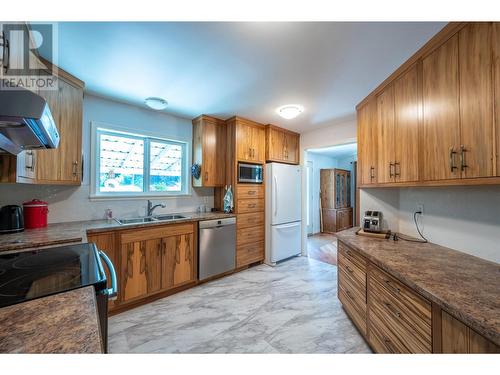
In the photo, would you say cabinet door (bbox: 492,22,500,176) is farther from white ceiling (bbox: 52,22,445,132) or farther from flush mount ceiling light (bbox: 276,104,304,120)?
flush mount ceiling light (bbox: 276,104,304,120)

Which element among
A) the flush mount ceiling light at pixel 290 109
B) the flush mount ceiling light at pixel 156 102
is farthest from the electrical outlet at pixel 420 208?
the flush mount ceiling light at pixel 156 102

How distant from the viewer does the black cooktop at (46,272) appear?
856 mm

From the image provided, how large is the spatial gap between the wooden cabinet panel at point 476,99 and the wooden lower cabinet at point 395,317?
783mm

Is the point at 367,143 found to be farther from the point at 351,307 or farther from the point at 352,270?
the point at 351,307

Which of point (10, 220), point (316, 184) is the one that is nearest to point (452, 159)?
point (10, 220)

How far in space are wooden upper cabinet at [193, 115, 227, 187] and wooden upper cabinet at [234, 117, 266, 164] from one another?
308 mm

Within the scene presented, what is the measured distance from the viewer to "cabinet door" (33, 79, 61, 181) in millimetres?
1762

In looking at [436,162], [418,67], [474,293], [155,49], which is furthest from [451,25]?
[155,49]

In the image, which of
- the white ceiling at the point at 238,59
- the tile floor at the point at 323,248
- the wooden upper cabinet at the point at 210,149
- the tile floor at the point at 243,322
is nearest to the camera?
the white ceiling at the point at 238,59

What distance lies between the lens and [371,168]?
2.13 m

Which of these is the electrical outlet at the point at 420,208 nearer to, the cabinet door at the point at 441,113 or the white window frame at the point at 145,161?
the cabinet door at the point at 441,113
